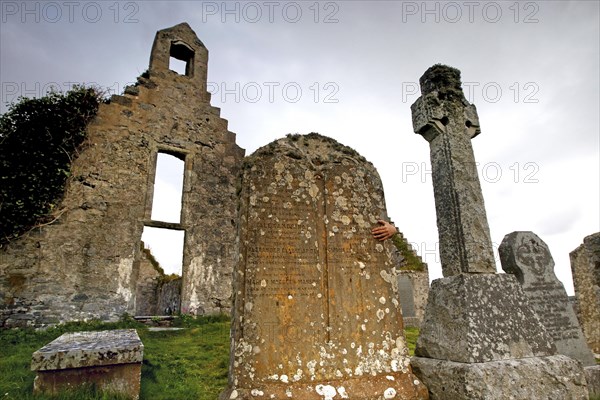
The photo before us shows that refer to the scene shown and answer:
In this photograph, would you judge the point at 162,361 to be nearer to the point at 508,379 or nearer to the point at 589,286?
the point at 508,379

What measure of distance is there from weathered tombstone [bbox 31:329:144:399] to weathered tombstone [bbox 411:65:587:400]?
9.61 feet

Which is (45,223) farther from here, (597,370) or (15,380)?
(597,370)

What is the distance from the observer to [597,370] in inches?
193

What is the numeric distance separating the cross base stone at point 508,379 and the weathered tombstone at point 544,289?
11.2 ft

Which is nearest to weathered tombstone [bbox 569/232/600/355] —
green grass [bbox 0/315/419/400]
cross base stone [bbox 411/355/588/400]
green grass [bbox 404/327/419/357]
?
green grass [bbox 404/327/419/357]

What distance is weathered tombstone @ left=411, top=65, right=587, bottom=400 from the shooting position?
8.50ft

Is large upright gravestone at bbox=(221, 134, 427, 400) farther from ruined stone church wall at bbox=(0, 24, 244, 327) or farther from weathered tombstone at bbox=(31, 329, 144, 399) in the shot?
ruined stone church wall at bbox=(0, 24, 244, 327)

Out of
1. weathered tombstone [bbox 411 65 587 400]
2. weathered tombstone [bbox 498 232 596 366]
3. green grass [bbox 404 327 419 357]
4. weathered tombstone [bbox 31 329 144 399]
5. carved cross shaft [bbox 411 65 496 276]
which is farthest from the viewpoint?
green grass [bbox 404 327 419 357]

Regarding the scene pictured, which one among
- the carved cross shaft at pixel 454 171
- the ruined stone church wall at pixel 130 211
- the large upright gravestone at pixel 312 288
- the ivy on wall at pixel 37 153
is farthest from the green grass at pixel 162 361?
the carved cross shaft at pixel 454 171

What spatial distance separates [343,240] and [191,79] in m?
10.2

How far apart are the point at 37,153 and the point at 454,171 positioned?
31.1 feet

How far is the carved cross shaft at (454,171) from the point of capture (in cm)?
332

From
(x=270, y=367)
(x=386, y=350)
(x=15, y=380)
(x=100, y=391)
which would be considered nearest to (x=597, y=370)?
(x=386, y=350)

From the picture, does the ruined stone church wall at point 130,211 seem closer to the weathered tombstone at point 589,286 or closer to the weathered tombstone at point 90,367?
the weathered tombstone at point 90,367
